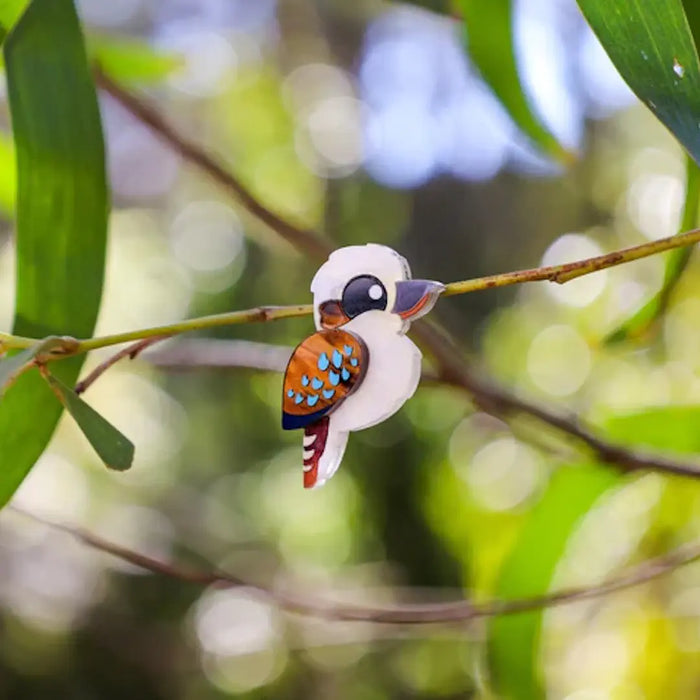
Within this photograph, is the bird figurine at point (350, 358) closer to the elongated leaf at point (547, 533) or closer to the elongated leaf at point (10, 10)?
the elongated leaf at point (10, 10)

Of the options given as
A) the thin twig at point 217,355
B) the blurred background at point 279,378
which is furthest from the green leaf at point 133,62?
the blurred background at point 279,378

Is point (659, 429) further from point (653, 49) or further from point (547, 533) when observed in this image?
point (653, 49)

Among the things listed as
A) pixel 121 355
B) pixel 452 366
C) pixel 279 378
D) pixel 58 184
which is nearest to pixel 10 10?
pixel 58 184

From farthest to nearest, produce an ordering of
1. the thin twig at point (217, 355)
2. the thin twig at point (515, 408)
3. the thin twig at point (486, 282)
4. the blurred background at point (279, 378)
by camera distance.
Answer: the blurred background at point (279, 378), the thin twig at point (217, 355), the thin twig at point (515, 408), the thin twig at point (486, 282)

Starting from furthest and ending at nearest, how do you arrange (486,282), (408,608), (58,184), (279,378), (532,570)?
(279,378), (532,570), (408,608), (58,184), (486,282)

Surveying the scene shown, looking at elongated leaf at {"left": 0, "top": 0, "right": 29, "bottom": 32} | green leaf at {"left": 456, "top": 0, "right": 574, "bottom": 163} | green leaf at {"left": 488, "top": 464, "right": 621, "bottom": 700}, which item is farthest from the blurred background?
elongated leaf at {"left": 0, "top": 0, "right": 29, "bottom": 32}

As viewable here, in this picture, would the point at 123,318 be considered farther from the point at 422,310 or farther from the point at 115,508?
the point at 422,310

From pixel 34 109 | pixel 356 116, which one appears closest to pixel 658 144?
pixel 356 116

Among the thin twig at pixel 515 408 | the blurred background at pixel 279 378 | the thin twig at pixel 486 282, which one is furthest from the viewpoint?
the blurred background at pixel 279 378
